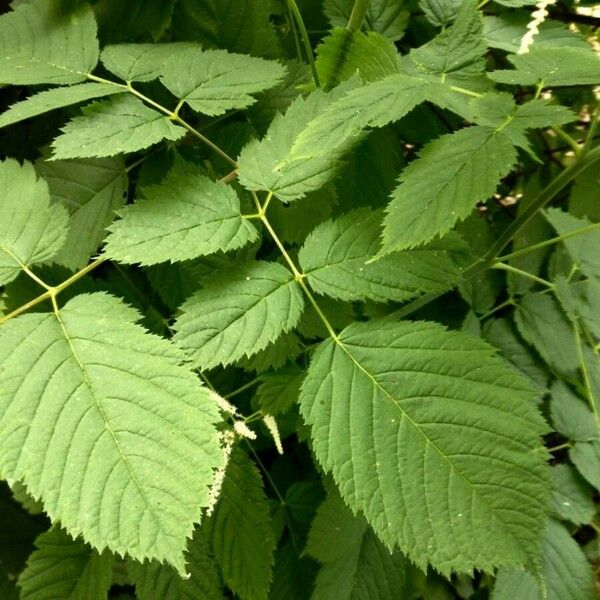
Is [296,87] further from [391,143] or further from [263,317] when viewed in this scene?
[263,317]

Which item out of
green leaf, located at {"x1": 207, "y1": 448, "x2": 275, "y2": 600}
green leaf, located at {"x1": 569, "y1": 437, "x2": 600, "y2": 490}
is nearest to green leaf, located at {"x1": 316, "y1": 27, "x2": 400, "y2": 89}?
green leaf, located at {"x1": 207, "y1": 448, "x2": 275, "y2": 600}

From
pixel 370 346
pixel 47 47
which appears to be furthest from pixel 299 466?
pixel 47 47

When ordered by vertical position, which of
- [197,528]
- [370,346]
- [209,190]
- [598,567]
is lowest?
[598,567]

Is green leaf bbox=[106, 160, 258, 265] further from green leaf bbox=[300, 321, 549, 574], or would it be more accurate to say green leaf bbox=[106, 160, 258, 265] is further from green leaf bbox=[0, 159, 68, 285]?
green leaf bbox=[300, 321, 549, 574]

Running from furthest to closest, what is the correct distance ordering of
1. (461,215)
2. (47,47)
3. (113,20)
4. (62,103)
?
(113,20) < (47,47) < (62,103) < (461,215)

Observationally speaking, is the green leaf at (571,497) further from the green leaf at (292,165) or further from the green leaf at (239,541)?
the green leaf at (292,165)

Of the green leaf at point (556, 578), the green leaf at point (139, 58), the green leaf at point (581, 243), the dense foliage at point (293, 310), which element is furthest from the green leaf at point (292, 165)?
the green leaf at point (556, 578)
